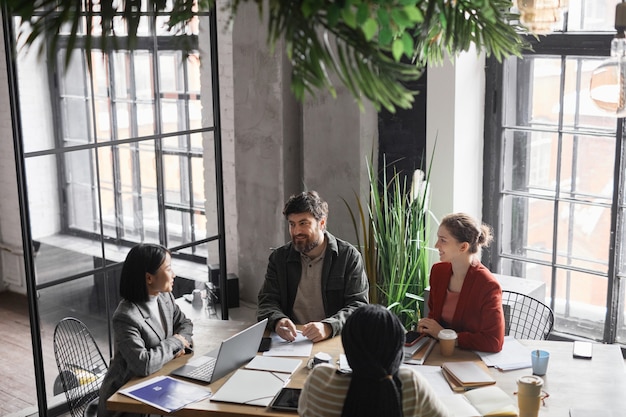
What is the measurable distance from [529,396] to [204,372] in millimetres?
1231

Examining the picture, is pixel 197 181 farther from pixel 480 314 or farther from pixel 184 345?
pixel 480 314

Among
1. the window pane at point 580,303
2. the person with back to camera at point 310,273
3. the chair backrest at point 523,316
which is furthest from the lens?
the window pane at point 580,303

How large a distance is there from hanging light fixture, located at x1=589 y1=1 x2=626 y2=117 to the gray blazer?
1906 mm

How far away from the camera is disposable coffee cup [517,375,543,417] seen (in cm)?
279

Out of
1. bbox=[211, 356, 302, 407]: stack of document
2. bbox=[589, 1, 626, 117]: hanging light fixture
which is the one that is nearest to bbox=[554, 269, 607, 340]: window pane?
bbox=[589, 1, 626, 117]: hanging light fixture

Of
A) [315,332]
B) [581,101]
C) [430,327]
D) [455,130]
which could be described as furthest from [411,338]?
[581,101]

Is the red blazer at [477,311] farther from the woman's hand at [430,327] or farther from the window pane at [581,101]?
the window pane at [581,101]

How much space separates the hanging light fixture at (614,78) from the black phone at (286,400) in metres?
1.53

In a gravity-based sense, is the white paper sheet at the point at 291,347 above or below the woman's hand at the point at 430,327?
below

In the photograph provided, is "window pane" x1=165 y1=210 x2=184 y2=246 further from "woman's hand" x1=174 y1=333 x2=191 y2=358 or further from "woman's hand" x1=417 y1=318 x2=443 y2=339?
"woman's hand" x1=417 y1=318 x2=443 y2=339

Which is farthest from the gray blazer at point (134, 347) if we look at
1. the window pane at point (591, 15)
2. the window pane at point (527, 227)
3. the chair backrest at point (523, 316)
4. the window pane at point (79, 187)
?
the window pane at point (591, 15)

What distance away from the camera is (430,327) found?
344cm

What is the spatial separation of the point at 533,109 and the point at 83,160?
3232 millimetres

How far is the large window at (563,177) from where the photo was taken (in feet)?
14.5
